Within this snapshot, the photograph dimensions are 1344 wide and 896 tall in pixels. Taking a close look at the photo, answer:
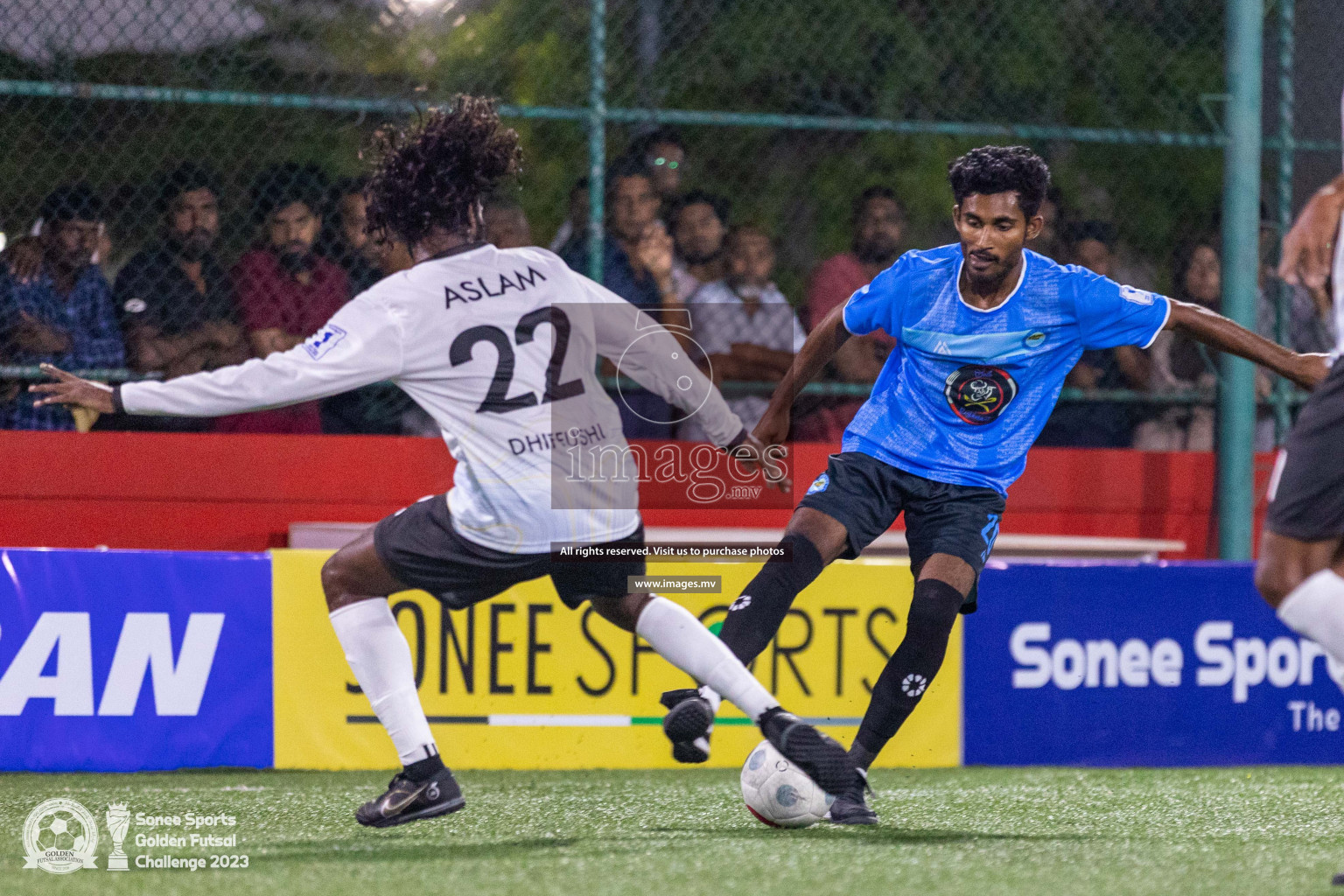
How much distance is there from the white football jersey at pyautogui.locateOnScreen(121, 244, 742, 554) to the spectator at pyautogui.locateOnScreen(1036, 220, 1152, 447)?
12.6 ft

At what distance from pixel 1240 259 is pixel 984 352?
3356 mm

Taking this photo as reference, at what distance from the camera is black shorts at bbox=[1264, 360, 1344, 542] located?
152 inches

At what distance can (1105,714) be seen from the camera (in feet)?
23.5

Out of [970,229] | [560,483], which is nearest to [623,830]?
[560,483]

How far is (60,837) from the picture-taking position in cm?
478

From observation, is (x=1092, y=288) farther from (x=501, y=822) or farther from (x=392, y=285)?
(x=501, y=822)

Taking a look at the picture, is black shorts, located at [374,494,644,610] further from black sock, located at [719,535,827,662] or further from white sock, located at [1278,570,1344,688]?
white sock, located at [1278,570,1344,688]

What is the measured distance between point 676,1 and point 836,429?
2.11m

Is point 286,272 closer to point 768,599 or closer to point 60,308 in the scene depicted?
point 60,308

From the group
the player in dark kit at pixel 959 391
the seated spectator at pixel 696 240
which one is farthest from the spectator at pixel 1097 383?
the player in dark kit at pixel 959 391

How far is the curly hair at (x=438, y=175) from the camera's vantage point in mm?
4730

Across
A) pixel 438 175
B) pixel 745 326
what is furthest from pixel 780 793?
pixel 745 326

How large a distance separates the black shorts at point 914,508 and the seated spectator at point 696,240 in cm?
258

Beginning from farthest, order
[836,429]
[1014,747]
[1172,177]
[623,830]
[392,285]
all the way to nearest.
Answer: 1. [1172,177]
2. [836,429]
3. [1014,747]
4. [623,830]
5. [392,285]
